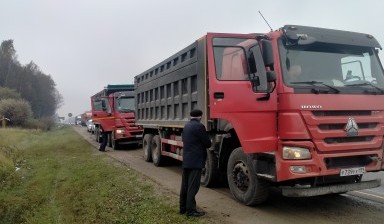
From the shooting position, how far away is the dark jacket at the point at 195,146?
258 inches

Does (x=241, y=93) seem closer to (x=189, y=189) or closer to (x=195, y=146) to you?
(x=195, y=146)

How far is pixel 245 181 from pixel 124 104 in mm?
12064

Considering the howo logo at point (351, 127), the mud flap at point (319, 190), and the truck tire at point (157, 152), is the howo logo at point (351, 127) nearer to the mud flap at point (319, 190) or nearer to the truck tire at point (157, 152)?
the mud flap at point (319, 190)

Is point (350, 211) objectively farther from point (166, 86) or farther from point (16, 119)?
point (16, 119)

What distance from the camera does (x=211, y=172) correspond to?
8352 millimetres

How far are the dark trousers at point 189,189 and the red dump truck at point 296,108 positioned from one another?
92cm

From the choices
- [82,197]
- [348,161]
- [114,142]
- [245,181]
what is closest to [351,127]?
[348,161]

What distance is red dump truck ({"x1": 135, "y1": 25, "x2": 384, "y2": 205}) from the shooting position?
5.99 meters

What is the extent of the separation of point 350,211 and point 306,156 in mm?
1582

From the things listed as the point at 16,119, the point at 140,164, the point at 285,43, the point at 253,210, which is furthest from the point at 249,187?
the point at 16,119

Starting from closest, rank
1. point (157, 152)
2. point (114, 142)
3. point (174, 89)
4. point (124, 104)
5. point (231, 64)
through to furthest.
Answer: point (231, 64) < point (174, 89) < point (157, 152) < point (124, 104) < point (114, 142)

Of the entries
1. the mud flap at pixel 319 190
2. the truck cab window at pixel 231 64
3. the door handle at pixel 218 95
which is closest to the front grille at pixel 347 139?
the mud flap at pixel 319 190

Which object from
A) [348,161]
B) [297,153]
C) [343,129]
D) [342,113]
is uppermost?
[342,113]

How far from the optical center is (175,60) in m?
10.1
